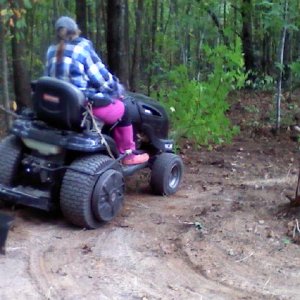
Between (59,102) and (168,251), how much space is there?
166cm

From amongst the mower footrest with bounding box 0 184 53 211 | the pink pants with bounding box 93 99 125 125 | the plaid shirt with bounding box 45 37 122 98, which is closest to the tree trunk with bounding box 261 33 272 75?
the pink pants with bounding box 93 99 125 125

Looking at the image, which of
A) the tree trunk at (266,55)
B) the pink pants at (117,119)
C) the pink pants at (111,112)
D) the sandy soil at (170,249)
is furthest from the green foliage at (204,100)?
the tree trunk at (266,55)

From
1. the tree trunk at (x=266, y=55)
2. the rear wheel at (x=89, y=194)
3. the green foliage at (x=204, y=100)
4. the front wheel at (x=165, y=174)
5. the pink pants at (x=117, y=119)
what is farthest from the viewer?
the tree trunk at (x=266, y=55)

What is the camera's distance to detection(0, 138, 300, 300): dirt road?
454 cm

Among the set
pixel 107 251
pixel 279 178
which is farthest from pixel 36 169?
pixel 279 178

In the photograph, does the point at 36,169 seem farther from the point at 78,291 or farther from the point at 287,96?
the point at 287,96

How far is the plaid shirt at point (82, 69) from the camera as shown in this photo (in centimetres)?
593

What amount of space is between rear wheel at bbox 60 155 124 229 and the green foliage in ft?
9.64

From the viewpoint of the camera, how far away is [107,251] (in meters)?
5.24

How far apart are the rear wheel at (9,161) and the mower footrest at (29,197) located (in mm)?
166

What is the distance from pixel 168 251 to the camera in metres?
5.26

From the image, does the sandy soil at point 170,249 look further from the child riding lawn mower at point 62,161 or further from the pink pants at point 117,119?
the pink pants at point 117,119

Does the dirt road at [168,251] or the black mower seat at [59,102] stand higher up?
the black mower seat at [59,102]

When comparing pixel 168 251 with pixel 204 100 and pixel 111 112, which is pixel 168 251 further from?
pixel 204 100
